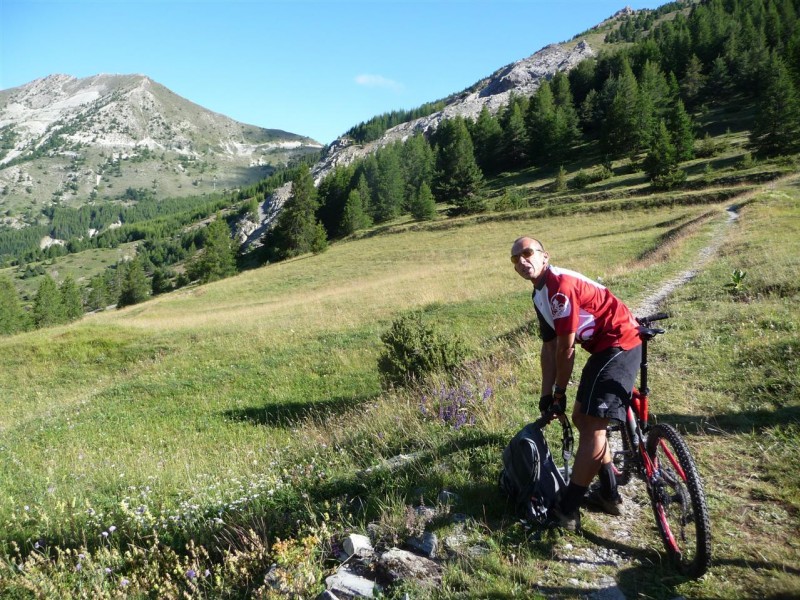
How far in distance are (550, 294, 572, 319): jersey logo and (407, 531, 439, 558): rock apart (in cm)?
215

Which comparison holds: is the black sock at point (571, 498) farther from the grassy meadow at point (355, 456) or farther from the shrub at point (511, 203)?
the shrub at point (511, 203)

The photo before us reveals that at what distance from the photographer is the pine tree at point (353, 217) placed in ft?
242

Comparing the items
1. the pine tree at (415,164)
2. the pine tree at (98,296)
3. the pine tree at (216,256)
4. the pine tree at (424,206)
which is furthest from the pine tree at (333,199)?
the pine tree at (98,296)

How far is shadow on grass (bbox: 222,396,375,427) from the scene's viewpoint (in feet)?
33.9

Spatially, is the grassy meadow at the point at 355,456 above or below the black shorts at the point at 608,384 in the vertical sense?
below

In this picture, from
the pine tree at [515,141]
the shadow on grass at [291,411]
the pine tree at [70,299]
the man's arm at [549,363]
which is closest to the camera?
the man's arm at [549,363]

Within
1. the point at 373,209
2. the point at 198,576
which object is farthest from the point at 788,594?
the point at 373,209

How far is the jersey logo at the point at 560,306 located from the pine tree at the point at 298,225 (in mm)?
63762

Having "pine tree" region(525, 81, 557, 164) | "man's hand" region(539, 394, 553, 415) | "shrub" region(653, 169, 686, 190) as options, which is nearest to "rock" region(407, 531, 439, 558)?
"man's hand" region(539, 394, 553, 415)

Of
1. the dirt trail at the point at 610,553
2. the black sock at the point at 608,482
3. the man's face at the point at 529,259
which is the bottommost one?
the dirt trail at the point at 610,553

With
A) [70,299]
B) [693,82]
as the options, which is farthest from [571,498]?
[693,82]

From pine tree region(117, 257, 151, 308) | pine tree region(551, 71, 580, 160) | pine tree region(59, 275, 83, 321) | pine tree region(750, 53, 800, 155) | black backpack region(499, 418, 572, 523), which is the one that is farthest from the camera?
pine tree region(117, 257, 151, 308)

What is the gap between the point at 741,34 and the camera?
8869 cm

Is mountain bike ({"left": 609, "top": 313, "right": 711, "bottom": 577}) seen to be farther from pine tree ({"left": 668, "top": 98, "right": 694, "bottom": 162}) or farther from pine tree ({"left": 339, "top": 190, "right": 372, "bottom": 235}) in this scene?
pine tree ({"left": 339, "top": 190, "right": 372, "bottom": 235})
